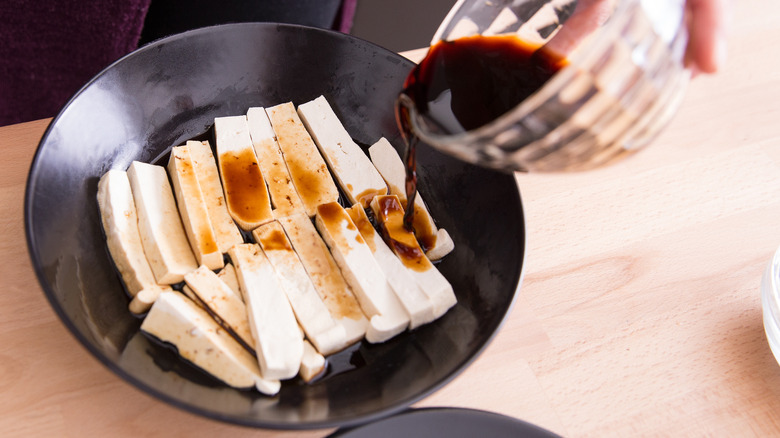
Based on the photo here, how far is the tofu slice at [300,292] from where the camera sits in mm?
877

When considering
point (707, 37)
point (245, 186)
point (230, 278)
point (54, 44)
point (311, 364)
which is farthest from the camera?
point (54, 44)

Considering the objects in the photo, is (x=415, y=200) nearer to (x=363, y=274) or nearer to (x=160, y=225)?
(x=363, y=274)

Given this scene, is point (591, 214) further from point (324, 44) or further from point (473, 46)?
point (324, 44)

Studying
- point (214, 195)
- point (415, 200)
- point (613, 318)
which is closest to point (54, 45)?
point (214, 195)

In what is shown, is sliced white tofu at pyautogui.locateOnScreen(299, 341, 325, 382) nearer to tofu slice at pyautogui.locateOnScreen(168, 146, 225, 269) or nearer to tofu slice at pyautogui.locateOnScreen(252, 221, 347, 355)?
tofu slice at pyautogui.locateOnScreen(252, 221, 347, 355)

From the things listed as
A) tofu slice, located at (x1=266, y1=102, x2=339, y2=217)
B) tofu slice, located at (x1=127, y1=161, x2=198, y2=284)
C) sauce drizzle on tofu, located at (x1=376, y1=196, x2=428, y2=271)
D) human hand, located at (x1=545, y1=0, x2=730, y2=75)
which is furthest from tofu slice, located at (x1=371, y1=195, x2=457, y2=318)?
human hand, located at (x1=545, y1=0, x2=730, y2=75)

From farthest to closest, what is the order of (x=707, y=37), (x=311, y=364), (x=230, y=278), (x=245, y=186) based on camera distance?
1. (x=245, y=186)
2. (x=230, y=278)
3. (x=311, y=364)
4. (x=707, y=37)

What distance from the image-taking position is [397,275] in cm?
96

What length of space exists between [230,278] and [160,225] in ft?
0.48

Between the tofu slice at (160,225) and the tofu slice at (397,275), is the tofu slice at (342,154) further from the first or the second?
the tofu slice at (160,225)

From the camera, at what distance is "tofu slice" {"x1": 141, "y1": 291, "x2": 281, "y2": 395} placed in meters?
0.81

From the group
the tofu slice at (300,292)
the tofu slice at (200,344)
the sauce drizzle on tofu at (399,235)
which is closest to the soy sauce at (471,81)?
the sauce drizzle on tofu at (399,235)

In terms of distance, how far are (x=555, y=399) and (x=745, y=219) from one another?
1.88 feet

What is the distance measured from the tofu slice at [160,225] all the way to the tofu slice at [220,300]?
0.04m
